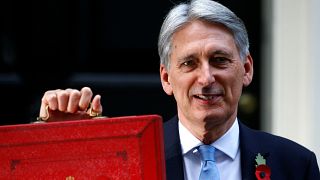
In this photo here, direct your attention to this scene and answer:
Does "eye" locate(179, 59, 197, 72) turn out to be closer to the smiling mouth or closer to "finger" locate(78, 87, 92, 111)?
the smiling mouth

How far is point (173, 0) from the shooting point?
4316mm

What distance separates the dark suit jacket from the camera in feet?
7.00


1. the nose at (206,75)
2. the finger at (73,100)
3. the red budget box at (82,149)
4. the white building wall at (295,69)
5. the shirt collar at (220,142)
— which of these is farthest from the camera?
the white building wall at (295,69)

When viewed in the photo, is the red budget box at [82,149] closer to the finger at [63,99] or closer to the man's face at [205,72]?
the finger at [63,99]

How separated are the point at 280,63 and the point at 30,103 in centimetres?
116

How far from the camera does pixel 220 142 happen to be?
2.17 m

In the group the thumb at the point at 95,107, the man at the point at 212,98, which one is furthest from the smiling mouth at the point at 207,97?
the thumb at the point at 95,107

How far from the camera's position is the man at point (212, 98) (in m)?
2.10

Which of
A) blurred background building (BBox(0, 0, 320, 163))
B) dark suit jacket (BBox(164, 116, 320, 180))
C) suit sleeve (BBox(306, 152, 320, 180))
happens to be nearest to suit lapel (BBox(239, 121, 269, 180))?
dark suit jacket (BBox(164, 116, 320, 180))

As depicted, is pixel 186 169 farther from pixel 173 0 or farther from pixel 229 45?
pixel 173 0

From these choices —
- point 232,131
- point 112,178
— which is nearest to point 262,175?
point 232,131

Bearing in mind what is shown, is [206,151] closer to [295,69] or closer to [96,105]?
[96,105]

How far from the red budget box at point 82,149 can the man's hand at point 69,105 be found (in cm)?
12

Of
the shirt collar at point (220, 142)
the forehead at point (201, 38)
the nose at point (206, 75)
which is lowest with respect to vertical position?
the shirt collar at point (220, 142)
